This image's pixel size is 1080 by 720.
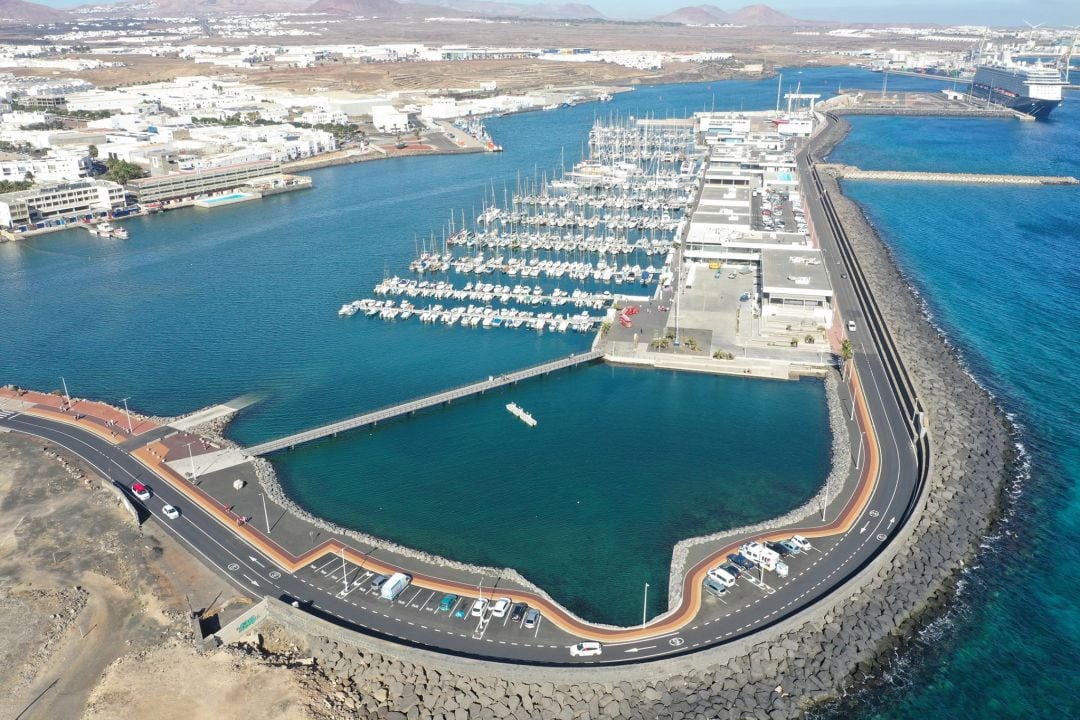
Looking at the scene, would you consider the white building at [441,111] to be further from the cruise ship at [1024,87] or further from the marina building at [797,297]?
the marina building at [797,297]

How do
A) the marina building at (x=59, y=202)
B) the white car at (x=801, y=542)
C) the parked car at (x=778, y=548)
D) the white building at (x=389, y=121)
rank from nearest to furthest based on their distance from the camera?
the parked car at (x=778, y=548), the white car at (x=801, y=542), the marina building at (x=59, y=202), the white building at (x=389, y=121)

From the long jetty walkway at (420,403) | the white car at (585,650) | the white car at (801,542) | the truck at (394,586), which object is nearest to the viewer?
the white car at (585,650)

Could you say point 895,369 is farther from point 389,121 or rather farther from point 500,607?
point 389,121

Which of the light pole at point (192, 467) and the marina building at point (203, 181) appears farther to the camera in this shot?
the marina building at point (203, 181)

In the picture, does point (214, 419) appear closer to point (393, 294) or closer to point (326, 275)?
point (393, 294)

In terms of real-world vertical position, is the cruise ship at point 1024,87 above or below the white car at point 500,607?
above

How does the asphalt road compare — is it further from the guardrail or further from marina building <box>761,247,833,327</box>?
marina building <box>761,247,833,327</box>

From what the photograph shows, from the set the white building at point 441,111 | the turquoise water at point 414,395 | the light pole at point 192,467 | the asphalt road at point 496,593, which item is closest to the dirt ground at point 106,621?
the asphalt road at point 496,593
